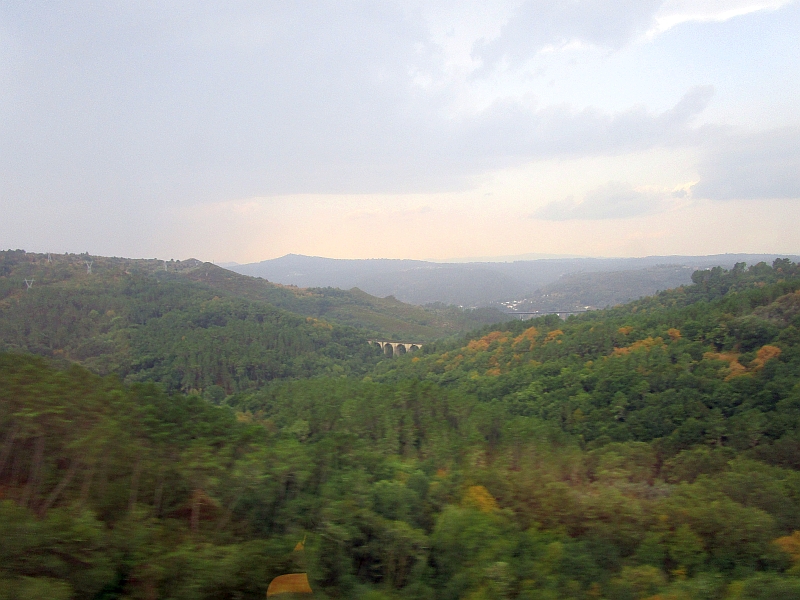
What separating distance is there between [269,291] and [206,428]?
113013 mm

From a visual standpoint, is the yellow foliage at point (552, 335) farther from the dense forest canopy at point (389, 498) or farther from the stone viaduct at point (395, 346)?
the stone viaduct at point (395, 346)

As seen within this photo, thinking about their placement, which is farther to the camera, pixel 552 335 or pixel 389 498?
pixel 552 335

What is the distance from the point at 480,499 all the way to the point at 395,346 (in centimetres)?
6536

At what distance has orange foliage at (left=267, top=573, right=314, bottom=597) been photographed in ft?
20.7

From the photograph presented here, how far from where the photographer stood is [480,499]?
1019 centimetres

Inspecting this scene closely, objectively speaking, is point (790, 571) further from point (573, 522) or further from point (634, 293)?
point (634, 293)

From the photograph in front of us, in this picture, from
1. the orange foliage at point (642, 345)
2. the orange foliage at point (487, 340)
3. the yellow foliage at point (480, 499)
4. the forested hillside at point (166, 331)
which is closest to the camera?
the yellow foliage at point (480, 499)

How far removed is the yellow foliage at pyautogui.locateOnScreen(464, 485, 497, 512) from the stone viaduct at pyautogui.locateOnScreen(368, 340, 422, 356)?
6157cm

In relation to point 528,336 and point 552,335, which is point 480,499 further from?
point 528,336

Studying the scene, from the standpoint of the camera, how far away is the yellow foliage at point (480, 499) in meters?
9.88

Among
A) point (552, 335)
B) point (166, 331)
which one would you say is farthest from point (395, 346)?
point (552, 335)

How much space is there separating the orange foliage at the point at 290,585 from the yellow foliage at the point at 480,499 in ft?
14.0

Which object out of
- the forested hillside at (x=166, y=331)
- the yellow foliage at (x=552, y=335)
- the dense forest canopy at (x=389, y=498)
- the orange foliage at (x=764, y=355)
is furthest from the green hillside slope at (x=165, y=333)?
the orange foliage at (x=764, y=355)

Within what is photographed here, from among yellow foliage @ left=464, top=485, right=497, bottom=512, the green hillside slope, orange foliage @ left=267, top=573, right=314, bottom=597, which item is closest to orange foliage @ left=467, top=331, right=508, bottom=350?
the green hillside slope
